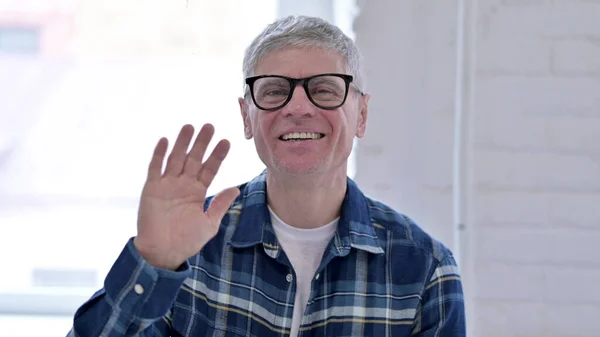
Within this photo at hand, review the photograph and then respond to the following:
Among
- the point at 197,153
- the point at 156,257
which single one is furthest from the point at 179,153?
the point at 156,257

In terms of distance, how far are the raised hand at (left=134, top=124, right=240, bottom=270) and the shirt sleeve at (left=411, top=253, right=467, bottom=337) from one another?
44 centimetres

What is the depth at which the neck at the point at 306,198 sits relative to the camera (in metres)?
1.20

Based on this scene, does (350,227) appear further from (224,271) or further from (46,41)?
(46,41)

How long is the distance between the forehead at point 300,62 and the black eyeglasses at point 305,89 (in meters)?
0.01

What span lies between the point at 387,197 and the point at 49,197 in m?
0.89

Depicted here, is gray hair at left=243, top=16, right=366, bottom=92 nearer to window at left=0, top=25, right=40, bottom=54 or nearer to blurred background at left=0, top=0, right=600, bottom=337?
blurred background at left=0, top=0, right=600, bottom=337

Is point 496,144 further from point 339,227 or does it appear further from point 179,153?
point 179,153

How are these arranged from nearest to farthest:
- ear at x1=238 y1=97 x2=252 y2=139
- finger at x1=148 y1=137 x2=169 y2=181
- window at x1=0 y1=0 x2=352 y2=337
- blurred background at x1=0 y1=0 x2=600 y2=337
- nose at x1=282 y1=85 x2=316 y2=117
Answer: finger at x1=148 y1=137 x2=169 y2=181 < nose at x1=282 y1=85 x2=316 y2=117 < ear at x1=238 y1=97 x2=252 y2=139 < blurred background at x1=0 y1=0 x2=600 y2=337 < window at x1=0 y1=0 x2=352 y2=337

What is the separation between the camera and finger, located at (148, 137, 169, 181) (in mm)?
910

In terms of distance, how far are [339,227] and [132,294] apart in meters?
0.42

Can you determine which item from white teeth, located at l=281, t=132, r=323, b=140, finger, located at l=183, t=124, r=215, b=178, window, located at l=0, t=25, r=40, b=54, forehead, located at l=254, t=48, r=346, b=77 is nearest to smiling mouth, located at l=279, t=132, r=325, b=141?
white teeth, located at l=281, t=132, r=323, b=140

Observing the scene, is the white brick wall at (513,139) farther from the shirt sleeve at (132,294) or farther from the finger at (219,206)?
the shirt sleeve at (132,294)

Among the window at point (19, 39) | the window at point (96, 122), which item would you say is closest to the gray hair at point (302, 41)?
the window at point (96, 122)

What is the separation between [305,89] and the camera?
1.14 metres
